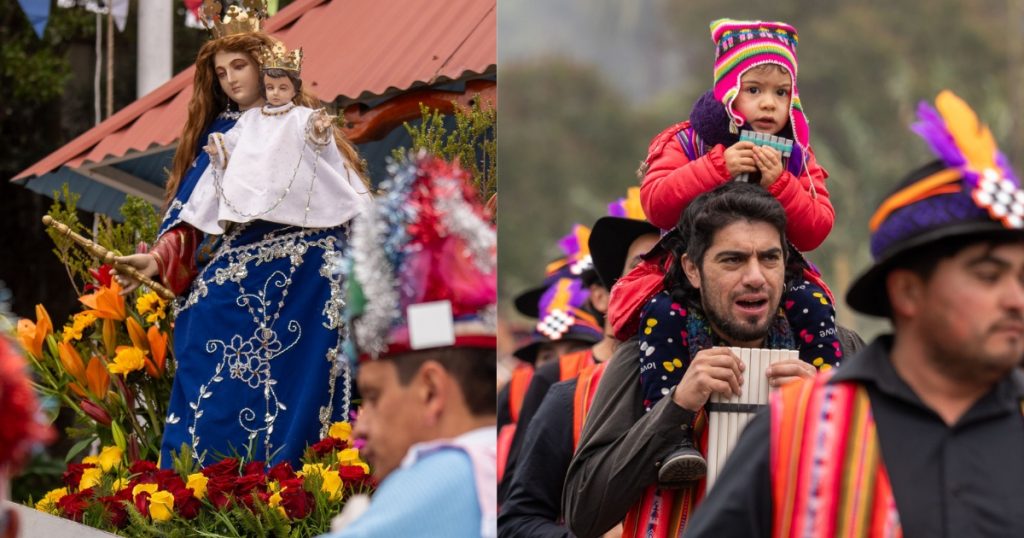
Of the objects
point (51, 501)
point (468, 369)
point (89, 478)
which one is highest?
point (468, 369)

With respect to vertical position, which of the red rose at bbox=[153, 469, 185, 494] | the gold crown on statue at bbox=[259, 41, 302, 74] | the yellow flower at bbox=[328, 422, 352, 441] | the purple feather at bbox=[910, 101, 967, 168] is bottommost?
the red rose at bbox=[153, 469, 185, 494]

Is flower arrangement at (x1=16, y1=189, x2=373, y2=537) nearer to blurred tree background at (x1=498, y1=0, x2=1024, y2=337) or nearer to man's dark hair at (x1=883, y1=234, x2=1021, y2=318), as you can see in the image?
man's dark hair at (x1=883, y1=234, x2=1021, y2=318)

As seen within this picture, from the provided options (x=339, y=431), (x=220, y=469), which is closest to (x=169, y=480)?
(x=220, y=469)

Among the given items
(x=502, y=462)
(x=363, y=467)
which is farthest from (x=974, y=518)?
(x=502, y=462)

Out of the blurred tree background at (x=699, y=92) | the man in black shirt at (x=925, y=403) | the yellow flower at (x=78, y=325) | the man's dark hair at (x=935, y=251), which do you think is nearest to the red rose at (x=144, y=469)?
the yellow flower at (x=78, y=325)

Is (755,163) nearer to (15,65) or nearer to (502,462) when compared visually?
(502,462)

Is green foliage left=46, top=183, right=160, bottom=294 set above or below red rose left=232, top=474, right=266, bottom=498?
above

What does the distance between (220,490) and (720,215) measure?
2.14 meters

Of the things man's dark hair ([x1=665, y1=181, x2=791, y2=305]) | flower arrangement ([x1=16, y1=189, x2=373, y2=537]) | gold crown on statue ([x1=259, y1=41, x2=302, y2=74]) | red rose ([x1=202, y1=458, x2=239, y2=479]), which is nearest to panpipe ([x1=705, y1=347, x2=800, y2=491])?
man's dark hair ([x1=665, y1=181, x2=791, y2=305])

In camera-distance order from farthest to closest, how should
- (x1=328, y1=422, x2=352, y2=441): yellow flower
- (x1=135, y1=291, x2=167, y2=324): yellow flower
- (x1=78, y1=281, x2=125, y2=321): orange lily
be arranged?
(x1=78, y1=281, x2=125, y2=321): orange lily → (x1=135, y1=291, x2=167, y2=324): yellow flower → (x1=328, y1=422, x2=352, y2=441): yellow flower

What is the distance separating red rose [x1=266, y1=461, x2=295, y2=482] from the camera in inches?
212

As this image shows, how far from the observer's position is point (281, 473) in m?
5.39

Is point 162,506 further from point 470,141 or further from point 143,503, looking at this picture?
point 470,141

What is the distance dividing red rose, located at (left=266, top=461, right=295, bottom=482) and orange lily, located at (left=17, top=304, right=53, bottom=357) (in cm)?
153
